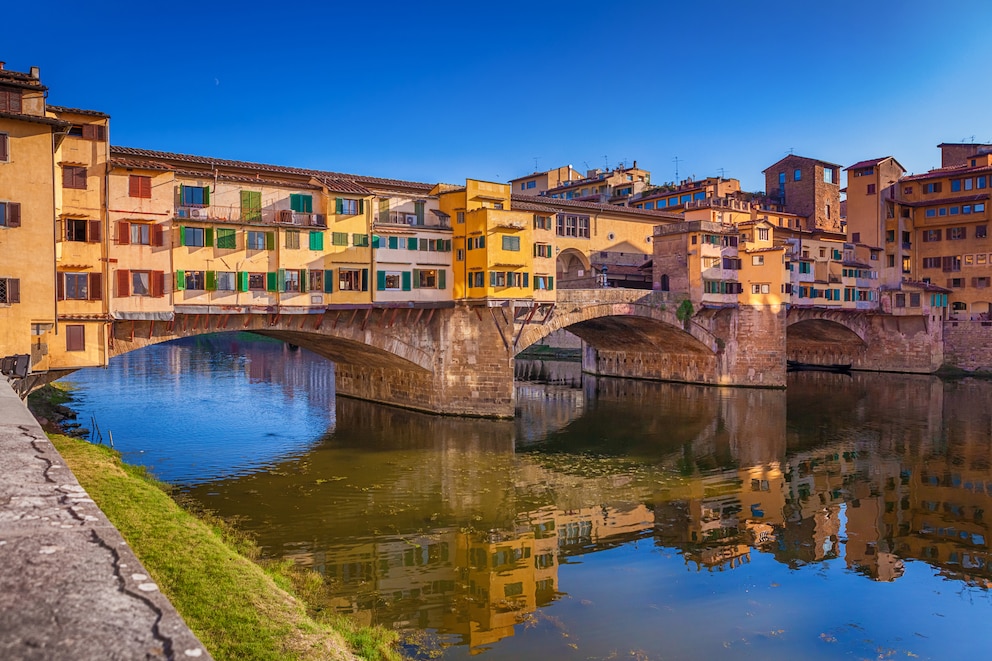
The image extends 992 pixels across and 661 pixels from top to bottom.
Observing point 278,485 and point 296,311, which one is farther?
point 296,311

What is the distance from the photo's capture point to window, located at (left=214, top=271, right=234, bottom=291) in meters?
29.9

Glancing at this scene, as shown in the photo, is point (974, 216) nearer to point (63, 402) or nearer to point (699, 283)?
point (699, 283)

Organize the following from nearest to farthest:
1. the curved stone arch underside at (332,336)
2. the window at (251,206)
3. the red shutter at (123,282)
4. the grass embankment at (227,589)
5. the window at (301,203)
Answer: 1. the grass embankment at (227,589)
2. the red shutter at (123,282)
3. the curved stone arch underside at (332,336)
4. the window at (251,206)
5. the window at (301,203)

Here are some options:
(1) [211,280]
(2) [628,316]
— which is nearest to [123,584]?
(1) [211,280]

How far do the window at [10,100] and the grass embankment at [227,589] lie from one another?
36.2 feet

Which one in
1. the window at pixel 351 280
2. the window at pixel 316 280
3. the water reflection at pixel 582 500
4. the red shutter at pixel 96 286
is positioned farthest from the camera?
the window at pixel 351 280

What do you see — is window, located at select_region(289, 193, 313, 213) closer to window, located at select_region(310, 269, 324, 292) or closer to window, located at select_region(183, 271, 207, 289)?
window, located at select_region(310, 269, 324, 292)

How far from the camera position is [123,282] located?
88.9 ft

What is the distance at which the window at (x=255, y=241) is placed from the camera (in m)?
30.9

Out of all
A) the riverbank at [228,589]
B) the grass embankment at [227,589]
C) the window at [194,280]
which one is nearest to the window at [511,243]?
the window at [194,280]

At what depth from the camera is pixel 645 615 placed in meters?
14.6

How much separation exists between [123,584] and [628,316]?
143ft

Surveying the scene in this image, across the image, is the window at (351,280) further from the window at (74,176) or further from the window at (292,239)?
the window at (74,176)

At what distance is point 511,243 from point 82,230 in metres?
19.2
